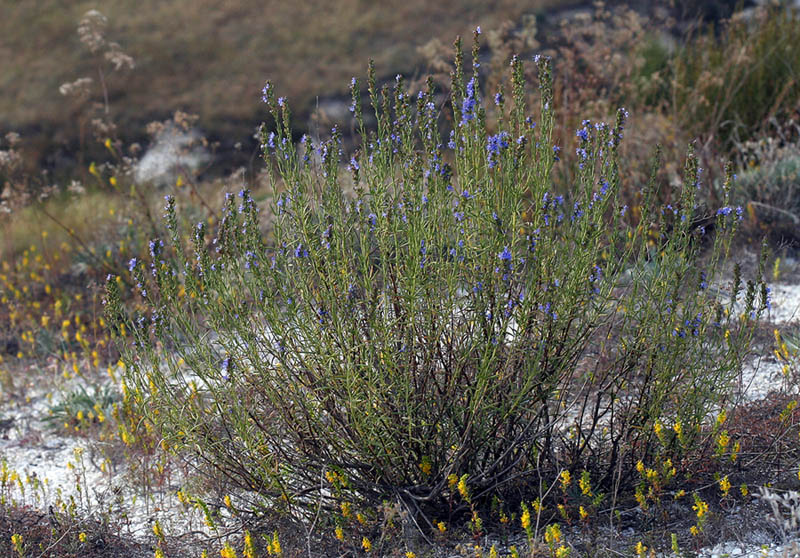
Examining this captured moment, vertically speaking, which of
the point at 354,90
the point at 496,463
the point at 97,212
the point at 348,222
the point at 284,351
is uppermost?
the point at 354,90

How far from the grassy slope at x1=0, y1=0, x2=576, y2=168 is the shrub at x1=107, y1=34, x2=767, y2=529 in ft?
34.5

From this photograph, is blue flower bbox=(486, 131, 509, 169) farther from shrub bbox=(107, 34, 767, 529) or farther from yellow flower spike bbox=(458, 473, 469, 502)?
yellow flower spike bbox=(458, 473, 469, 502)

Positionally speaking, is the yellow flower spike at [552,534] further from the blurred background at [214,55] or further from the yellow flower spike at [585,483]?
the blurred background at [214,55]

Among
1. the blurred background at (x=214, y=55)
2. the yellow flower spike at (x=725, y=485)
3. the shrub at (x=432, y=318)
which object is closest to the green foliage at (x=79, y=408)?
the shrub at (x=432, y=318)

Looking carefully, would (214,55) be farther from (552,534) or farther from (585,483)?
(552,534)

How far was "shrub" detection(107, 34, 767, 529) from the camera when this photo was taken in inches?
101

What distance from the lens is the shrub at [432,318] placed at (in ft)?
8.45

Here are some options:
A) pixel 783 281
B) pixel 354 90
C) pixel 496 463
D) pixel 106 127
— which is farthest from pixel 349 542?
pixel 106 127

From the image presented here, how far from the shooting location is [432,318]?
8.75 feet

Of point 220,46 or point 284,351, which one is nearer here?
point 284,351

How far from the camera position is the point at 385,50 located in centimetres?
1593

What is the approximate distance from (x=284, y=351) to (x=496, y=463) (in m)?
0.81

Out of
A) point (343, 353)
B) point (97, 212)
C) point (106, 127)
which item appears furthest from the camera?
point (97, 212)

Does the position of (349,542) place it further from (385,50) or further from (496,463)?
(385,50)
